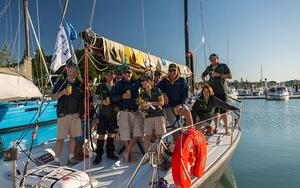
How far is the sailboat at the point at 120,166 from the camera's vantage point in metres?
3.50

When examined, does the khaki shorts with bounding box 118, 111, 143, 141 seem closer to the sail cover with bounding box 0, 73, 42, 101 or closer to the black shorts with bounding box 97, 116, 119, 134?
the black shorts with bounding box 97, 116, 119, 134

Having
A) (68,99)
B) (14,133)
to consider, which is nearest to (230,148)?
(68,99)

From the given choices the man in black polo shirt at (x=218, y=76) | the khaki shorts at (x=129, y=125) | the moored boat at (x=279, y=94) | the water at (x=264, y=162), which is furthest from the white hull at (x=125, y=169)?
the moored boat at (x=279, y=94)

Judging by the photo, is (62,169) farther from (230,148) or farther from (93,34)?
(230,148)

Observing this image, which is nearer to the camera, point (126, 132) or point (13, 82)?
point (126, 132)

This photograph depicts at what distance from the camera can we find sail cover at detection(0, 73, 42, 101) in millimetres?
8906

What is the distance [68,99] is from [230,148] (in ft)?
11.0

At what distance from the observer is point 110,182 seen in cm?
413

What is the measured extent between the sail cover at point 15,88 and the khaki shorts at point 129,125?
18.2ft

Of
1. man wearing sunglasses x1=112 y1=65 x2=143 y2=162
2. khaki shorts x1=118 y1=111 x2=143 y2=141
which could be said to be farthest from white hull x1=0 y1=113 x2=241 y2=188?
khaki shorts x1=118 y1=111 x2=143 y2=141

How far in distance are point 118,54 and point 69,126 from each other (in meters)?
1.60

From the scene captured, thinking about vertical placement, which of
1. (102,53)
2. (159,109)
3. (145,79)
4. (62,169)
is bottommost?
(62,169)

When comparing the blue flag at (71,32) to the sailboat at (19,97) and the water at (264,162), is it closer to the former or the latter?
the sailboat at (19,97)

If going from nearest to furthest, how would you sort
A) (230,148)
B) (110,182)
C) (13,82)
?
(110,182) < (230,148) < (13,82)
